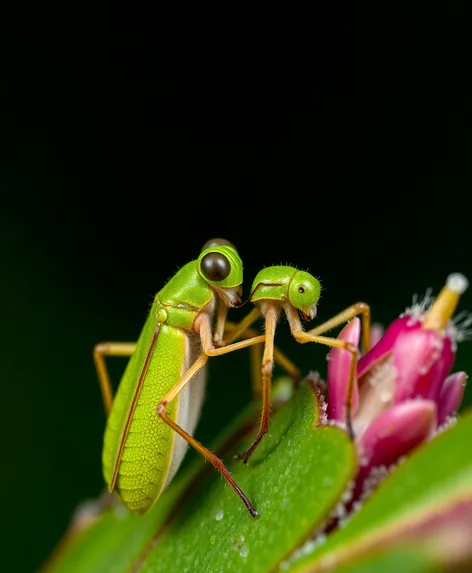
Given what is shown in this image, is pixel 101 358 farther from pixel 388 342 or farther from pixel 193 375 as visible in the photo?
pixel 388 342

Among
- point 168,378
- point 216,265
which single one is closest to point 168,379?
point 168,378

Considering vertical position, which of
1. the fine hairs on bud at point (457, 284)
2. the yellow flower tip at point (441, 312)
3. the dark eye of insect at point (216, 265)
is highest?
the dark eye of insect at point (216, 265)

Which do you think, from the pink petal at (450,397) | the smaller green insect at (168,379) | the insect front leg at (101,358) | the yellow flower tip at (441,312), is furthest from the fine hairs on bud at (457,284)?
the insect front leg at (101,358)

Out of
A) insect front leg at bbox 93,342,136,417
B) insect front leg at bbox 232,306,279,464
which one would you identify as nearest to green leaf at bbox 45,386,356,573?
insect front leg at bbox 232,306,279,464

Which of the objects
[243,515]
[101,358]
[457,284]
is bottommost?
[243,515]

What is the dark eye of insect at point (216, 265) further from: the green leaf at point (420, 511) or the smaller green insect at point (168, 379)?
the green leaf at point (420, 511)

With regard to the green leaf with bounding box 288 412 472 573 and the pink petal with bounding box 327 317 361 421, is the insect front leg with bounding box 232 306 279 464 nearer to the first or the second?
the pink petal with bounding box 327 317 361 421

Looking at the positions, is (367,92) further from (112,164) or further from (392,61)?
(112,164)

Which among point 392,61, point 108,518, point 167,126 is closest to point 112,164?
point 167,126
